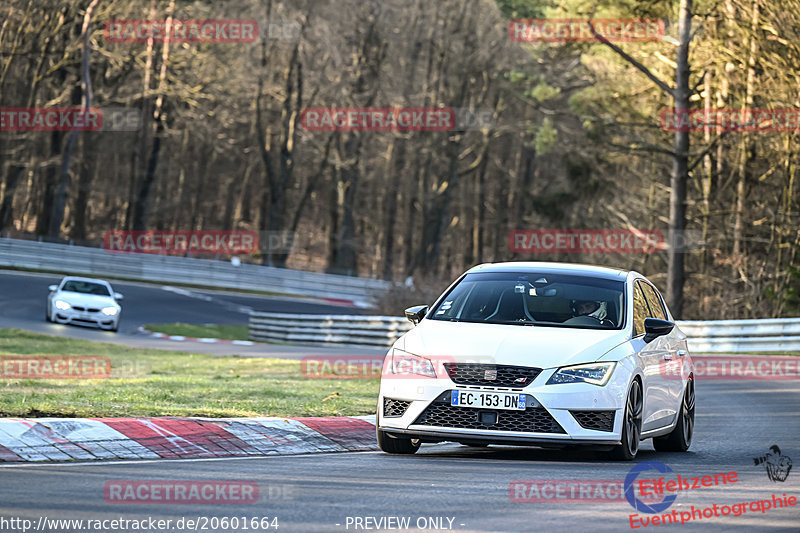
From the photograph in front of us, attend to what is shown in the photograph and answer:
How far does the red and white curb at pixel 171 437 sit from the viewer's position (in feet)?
29.4

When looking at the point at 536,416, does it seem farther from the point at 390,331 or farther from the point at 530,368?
the point at 390,331

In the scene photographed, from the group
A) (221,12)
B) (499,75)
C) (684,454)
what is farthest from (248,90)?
(684,454)

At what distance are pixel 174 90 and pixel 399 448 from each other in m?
47.0

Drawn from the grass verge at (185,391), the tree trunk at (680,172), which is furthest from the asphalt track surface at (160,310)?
the tree trunk at (680,172)

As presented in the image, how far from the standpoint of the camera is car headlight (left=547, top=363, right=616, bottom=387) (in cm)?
932

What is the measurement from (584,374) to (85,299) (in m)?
24.1

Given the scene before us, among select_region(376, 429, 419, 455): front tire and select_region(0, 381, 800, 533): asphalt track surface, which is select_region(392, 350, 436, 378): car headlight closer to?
select_region(376, 429, 419, 455): front tire

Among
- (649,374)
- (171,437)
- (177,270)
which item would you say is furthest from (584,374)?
(177,270)

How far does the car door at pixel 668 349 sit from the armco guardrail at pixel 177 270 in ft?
114

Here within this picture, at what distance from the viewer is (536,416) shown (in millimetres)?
9242

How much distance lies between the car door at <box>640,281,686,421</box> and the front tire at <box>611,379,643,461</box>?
35.0 inches

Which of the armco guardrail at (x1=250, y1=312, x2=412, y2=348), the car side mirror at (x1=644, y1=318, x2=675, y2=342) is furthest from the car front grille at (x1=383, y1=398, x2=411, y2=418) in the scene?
the armco guardrail at (x1=250, y1=312, x2=412, y2=348)

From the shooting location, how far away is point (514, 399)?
30.3ft

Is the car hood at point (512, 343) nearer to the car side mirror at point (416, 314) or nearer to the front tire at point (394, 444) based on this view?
the car side mirror at point (416, 314)
